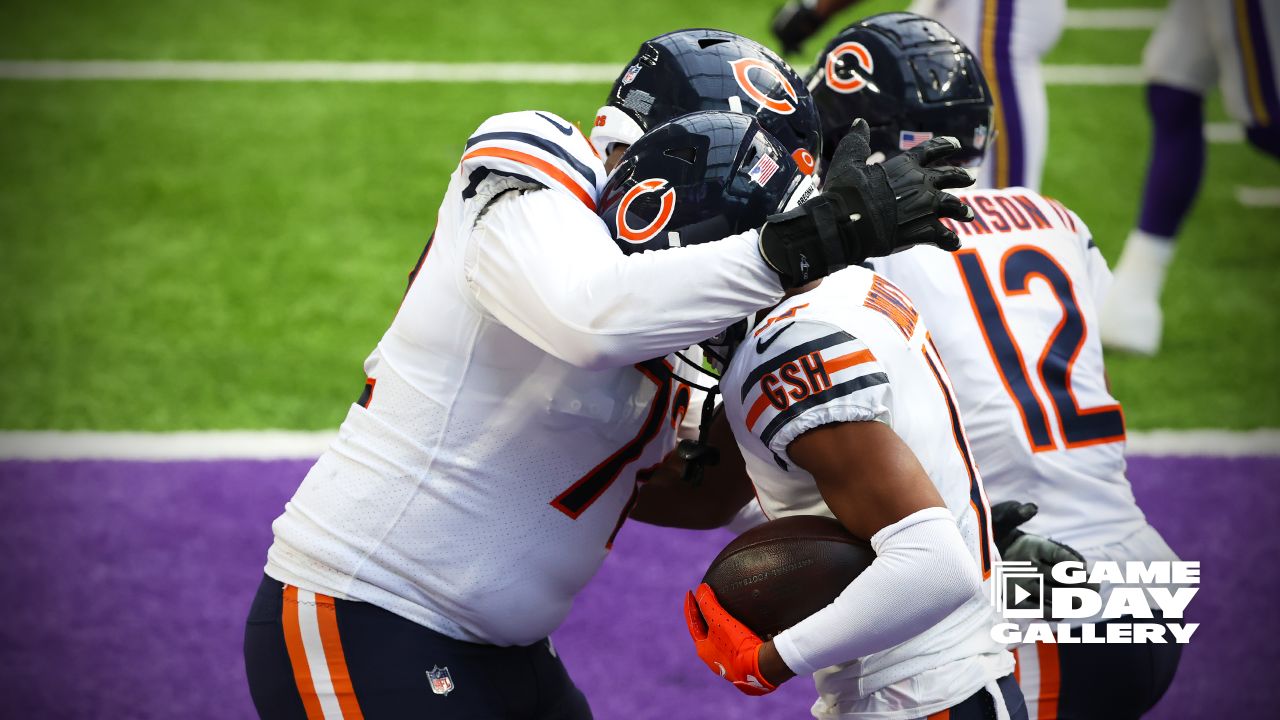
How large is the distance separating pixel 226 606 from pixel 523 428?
2222 millimetres

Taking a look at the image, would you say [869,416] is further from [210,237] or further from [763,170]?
[210,237]

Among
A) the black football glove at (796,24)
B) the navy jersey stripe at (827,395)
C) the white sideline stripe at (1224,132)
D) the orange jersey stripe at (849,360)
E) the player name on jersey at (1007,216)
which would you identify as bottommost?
the white sideline stripe at (1224,132)

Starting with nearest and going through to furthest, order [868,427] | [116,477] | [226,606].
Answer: [868,427]
[226,606]
[116,477]

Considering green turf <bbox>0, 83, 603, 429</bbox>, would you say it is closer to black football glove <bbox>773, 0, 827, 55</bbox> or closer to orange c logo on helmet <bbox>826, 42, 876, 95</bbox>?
black football glove <bbox>773, 0, 827, 55</bbox>

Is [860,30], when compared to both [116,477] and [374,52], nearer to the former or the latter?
[116,477]

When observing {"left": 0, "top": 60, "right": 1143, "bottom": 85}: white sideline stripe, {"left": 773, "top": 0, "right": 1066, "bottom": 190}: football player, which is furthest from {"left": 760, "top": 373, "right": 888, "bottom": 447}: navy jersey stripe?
{"left": 0, "top": 60, "right": 1143, "bottom": 85}: white sideline stripe

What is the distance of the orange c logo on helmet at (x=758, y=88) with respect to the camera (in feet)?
8.20

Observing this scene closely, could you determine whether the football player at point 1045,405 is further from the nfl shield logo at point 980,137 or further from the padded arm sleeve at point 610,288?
the padded arm sleeve at point 610,288

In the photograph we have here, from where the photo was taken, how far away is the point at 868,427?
2053 mm

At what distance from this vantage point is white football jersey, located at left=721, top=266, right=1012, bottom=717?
207 cm

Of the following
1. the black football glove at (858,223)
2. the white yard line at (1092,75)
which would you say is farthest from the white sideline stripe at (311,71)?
the black football glove at (858,223)

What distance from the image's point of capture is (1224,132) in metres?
8.17

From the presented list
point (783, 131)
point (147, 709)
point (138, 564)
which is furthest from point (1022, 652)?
point (138, 564)

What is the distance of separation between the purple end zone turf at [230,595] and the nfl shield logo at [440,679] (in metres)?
1.40
